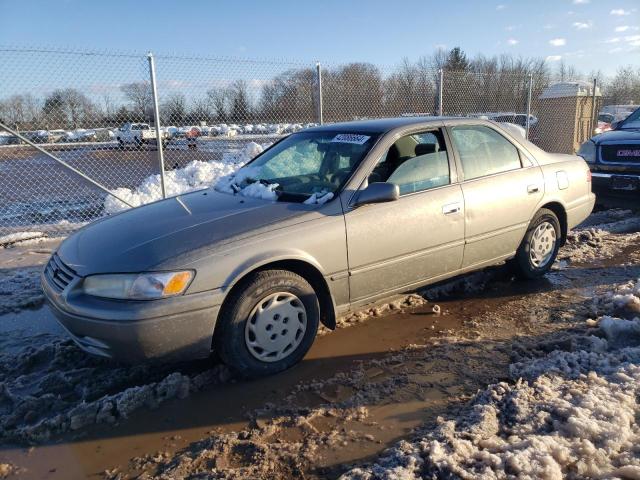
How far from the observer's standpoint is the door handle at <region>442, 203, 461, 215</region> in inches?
160

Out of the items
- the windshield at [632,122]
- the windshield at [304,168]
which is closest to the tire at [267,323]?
the windshield at [304,168]

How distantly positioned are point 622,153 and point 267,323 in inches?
278

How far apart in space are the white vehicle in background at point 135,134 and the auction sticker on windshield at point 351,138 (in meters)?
4.91

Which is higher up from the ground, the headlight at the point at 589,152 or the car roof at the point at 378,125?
the car roof at the point at 378,125

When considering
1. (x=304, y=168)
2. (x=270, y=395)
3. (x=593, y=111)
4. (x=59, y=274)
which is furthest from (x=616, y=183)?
(x=593, y=111)

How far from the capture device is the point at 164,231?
3.32 meters

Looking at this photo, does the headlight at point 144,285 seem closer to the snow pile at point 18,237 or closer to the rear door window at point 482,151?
the rear door window at point 482,151

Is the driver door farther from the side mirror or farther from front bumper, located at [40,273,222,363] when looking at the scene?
front bumper, located at [40,273,222,363]

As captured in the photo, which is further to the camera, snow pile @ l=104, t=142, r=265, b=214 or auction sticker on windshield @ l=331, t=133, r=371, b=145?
snow pile @ l=104, t=142, r=265, b=214

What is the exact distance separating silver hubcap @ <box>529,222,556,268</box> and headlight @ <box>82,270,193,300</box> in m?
3.51

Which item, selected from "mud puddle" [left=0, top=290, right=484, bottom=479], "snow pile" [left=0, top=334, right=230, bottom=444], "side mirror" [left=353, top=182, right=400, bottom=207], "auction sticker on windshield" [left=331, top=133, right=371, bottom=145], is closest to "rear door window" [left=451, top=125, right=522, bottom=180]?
"auction sticker on windshield" [left=331, top=133, right=371, bottom=145]

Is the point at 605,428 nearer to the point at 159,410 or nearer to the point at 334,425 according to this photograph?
the point at 334,425

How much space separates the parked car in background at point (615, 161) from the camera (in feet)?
25.0

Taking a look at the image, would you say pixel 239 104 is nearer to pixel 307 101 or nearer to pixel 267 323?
pixel 307 101
